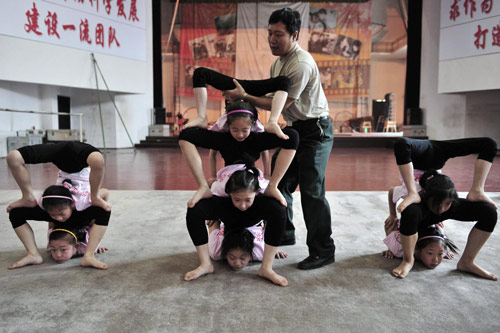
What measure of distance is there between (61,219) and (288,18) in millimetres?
1603

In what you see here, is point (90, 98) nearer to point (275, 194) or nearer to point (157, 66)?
point (157, 66)

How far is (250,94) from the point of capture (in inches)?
82.4

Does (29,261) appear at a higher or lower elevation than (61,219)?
lower

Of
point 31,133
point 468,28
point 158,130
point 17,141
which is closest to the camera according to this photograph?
point 17,141

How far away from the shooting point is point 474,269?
194 centimetres

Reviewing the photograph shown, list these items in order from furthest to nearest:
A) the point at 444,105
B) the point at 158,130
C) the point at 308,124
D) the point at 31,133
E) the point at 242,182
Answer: the point at 158,130 → the point at 444,105 → the point at 31,133 → the point at 308,124 → the point at 242,182

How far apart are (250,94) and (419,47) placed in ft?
32.4

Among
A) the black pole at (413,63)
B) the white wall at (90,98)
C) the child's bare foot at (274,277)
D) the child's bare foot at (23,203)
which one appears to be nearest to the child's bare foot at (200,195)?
the child's bare foot at (274,277)

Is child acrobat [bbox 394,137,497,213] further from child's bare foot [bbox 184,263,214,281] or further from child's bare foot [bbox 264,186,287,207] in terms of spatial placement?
child's bare foot [bbox 184,263,214,281]

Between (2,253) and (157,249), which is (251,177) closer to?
(157,249)

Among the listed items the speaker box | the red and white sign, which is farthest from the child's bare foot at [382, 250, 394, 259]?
the speaker box

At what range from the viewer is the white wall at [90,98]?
7596 mm

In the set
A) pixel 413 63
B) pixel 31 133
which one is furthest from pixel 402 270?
pixel 413 63

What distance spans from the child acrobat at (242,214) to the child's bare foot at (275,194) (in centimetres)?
2
